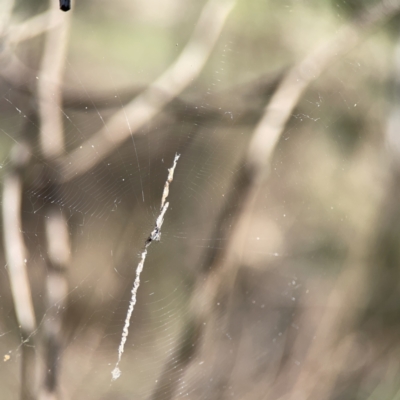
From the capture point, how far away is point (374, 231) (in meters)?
0.53

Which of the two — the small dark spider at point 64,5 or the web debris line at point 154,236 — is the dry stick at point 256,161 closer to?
the web debris line at point 154,236

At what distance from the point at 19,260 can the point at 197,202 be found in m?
0.22

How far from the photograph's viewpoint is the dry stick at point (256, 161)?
1.60 ft

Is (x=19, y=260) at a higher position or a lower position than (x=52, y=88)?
lower

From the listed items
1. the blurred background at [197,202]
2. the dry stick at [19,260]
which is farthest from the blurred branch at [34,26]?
the dry stick at [19,260]

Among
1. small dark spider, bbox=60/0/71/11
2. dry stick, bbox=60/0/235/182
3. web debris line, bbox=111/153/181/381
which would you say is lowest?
web debris line, bbox=111/153/181/381

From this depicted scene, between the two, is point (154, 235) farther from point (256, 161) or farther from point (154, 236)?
point (256, 161)

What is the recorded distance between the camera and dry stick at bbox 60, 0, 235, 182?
0.45 metres

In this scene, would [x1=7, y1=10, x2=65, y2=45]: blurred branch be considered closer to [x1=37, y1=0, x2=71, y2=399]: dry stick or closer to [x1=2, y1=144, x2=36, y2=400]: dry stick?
[x1=37, y1=0, x2=71, y2=399]: dry stick

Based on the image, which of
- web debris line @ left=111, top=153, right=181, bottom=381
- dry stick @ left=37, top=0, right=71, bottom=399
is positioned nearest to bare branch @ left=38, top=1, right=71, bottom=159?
dry stick @ left=37, top=0, right=71, bottom=399

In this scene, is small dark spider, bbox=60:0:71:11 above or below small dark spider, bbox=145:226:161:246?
above

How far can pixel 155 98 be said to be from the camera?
1.51 feet

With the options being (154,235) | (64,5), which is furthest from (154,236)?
(64,5)

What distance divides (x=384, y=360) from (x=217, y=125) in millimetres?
422
